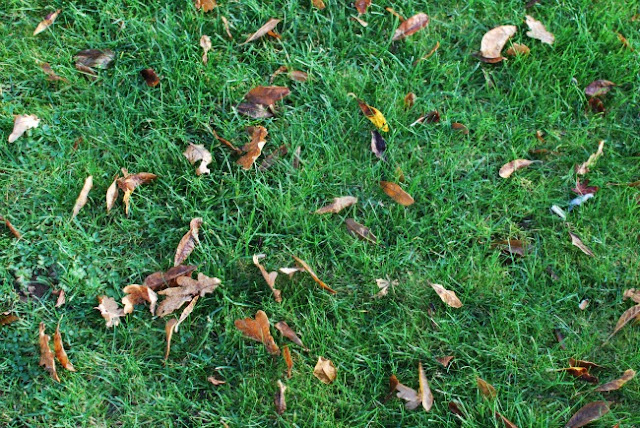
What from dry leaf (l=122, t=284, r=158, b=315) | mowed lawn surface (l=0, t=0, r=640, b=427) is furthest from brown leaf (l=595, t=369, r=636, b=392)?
dry leaf (l=122, t=284, r=158, b=315)

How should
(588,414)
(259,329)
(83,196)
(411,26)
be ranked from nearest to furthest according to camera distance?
1. (588,414)
2. (259,329)
3. (83,196)
4. (411,26)

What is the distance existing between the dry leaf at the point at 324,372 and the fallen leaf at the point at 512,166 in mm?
1246

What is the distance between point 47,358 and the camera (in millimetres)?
2676

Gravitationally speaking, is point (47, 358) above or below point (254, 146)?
below

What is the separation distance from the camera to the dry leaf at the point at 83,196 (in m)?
3.01

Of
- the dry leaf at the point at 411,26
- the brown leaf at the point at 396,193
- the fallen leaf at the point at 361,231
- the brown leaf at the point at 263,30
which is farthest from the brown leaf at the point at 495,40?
the fallen leaf at the point at 361,231

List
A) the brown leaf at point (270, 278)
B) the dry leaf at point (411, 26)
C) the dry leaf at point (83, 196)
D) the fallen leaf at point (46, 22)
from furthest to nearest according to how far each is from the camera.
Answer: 1. the dry leaf at point (411, 26)
2. the fallen leaf at point (46, 22)
3. the dry leaf at point (83, 196)
4. the brown leaf at point (270, 278)

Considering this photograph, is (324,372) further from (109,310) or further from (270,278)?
(109,310)

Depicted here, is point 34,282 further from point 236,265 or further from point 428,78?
point 428,78

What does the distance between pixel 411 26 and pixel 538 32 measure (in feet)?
2.20

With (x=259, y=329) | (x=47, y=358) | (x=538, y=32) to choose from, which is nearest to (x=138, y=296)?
(x=47, y=358)

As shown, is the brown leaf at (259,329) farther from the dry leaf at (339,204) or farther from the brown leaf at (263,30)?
the brown leaf at (263,30)

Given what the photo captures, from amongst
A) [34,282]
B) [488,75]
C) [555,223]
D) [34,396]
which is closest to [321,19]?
[488,75]

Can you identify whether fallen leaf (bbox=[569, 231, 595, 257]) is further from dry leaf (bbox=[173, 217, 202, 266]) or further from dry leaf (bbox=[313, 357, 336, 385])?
dry leaf (bbox=[173, 217, 202, 266])
